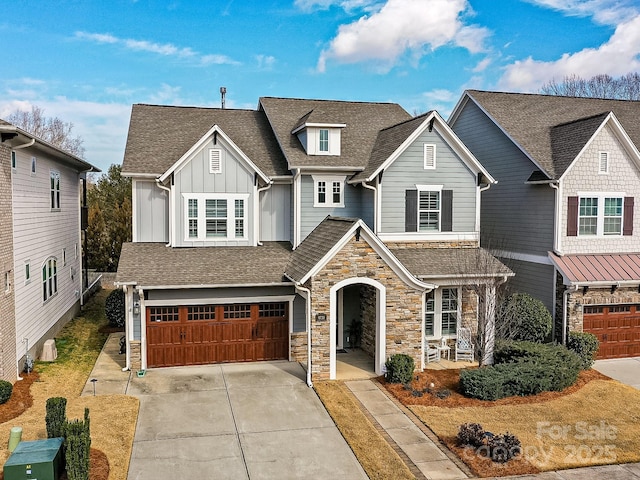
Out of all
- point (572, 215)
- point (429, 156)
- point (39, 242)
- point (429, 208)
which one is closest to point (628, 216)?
point (572, 215)

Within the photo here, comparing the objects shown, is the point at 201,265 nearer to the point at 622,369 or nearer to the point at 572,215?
the point at 572,215

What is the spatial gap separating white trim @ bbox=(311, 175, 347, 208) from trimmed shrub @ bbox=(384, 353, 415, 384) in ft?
21.5

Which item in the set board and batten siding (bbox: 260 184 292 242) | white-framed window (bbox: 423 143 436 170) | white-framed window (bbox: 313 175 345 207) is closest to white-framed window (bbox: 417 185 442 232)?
white-framed window (bbox: 423 143 436 170)

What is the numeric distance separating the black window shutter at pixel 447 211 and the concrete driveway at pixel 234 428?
750 cm

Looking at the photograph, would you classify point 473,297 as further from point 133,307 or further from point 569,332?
point 133,307

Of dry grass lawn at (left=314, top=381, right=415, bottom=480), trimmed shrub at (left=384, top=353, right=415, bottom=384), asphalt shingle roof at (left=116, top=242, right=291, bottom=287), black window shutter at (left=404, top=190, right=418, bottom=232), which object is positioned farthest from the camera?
black window shutter at (left=404, top=190, right=418, bottom=232)

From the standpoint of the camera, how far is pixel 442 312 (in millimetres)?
20250

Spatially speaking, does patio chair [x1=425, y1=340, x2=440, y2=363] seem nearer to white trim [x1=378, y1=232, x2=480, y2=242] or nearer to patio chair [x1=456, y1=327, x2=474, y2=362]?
patio chair [x1=456, y1=327, x2=474, y2=362]

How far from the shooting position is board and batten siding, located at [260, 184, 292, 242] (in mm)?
21469

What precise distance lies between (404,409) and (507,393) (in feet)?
10.4

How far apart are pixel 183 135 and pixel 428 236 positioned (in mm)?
10407

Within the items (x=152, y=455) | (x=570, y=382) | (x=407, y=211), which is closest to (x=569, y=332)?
(x=570, y=382)

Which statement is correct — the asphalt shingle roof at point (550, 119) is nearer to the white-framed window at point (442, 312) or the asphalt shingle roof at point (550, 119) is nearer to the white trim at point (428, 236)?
the white trim at point (428, 236)

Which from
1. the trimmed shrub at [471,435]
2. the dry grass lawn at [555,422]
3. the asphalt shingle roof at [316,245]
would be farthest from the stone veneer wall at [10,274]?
the trimmed shrub at [471,435]
